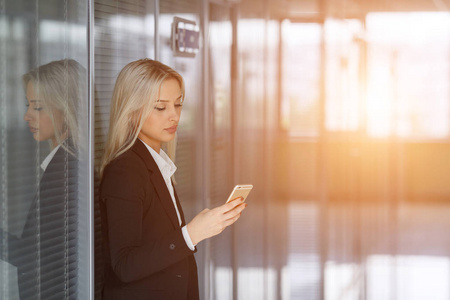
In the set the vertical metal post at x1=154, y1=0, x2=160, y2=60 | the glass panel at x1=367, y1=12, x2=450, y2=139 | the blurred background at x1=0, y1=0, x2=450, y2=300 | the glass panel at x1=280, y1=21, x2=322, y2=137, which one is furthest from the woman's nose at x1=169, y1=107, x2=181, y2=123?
the glass panel at x1=367, y1=12, x2=450, y2=139

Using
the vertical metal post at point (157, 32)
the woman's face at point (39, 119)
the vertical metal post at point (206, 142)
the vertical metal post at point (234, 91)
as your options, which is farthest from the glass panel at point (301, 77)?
the woman's face at point (39, 119)

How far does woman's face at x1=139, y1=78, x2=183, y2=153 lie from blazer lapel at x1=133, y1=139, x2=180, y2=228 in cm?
9

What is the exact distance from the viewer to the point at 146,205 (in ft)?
6.33

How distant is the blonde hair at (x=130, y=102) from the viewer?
1.99 meters

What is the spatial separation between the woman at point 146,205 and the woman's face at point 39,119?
7.7 inches

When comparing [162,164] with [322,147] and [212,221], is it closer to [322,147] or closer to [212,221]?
[212,221]

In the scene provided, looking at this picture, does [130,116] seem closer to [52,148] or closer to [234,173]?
[52,148]

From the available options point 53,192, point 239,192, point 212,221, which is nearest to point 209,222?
point 212,221

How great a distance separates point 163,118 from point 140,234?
0.44m

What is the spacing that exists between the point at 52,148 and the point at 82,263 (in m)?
0.48

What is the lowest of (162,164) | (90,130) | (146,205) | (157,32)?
(146,205)

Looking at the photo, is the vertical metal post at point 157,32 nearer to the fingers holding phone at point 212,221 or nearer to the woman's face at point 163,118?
the woman's face at point 163,118

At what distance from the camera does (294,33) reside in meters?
4.12

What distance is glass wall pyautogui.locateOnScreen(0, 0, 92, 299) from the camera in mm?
1790
